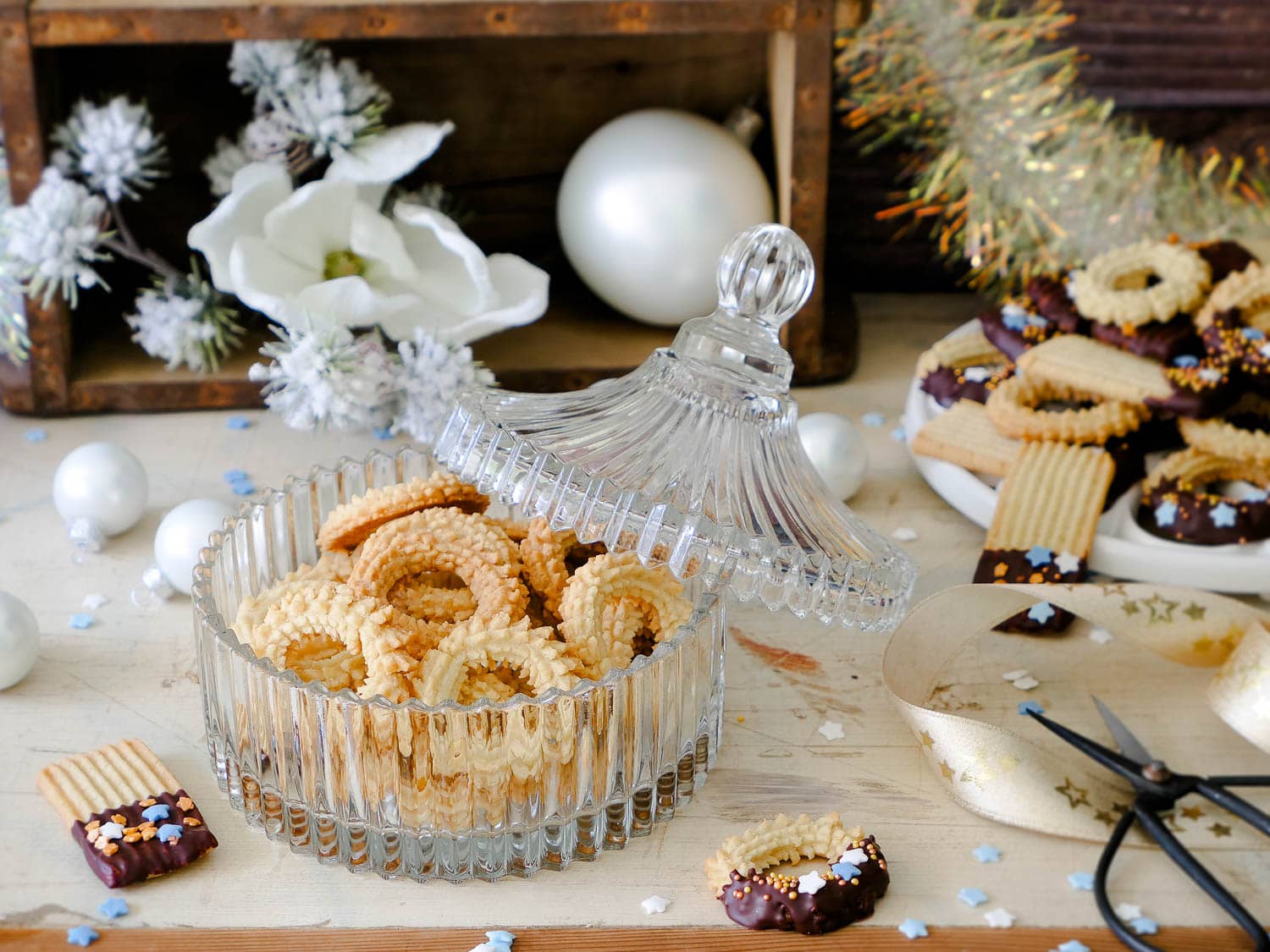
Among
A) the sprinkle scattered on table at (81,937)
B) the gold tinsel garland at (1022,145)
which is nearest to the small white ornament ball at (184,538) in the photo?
the sprinkle scattered on table at (81,937)

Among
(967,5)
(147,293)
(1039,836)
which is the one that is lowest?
(1039,836)

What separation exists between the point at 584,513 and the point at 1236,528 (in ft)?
1.30

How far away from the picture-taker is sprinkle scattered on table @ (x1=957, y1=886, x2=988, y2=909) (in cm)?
59

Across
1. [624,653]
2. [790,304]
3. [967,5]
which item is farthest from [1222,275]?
[624,653]

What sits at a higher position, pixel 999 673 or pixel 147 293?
pixel 147 293

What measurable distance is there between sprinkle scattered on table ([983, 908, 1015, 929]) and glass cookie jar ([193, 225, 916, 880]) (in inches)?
4.9

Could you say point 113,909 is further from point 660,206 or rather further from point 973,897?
point 660,206

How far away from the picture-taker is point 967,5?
1.03 metres

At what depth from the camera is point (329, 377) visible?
884 millimetres

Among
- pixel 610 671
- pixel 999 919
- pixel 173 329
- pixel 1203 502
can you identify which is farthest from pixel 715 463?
pixel 173 329

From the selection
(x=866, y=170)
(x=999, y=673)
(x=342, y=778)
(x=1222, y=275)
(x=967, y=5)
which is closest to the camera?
(x=342, y=778)

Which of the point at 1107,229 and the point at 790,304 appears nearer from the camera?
the point at 790,304

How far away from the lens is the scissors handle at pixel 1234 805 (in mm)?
587

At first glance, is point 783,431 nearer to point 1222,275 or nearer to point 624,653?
point 624,653
